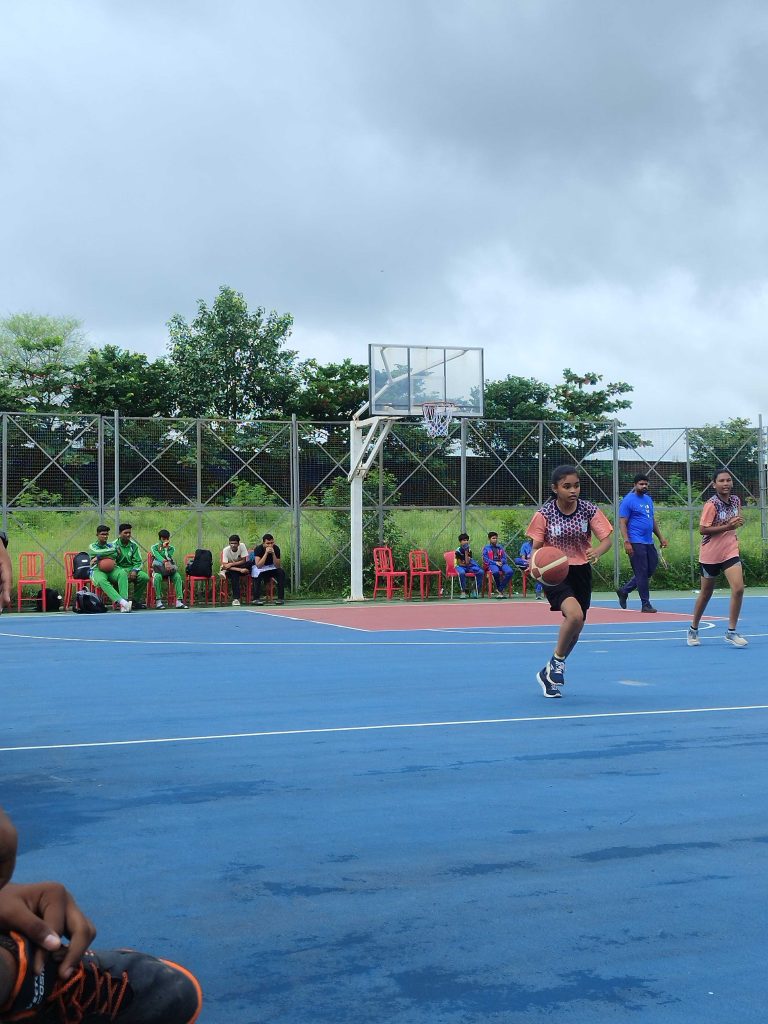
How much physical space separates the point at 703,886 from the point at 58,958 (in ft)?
7.43

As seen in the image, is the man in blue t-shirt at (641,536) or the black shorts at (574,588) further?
the man in blue t-shirt at (641,536)

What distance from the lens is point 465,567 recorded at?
908 inches

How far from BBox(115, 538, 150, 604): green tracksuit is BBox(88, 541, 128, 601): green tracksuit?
0.10 m

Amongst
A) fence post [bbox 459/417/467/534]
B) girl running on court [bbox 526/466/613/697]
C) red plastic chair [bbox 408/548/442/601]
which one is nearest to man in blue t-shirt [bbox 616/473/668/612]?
red plastic chair [bbox 408/548/442/601]

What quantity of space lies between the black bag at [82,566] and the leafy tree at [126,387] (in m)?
21.7

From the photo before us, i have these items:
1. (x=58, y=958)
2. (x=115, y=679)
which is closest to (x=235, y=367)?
(x=115, y=679)

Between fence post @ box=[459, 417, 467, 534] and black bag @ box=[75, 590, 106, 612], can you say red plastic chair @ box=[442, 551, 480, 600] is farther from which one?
black bag @ box=[75, 590, 106, 612]

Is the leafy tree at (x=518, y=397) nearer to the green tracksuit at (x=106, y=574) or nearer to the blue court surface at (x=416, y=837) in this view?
the green tracksuit at (x=106, y=574)

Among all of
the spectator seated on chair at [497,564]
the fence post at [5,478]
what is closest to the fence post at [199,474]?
the fence post at [5,478]

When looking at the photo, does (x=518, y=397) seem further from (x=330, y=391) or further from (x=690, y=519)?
(x=690, y=519)

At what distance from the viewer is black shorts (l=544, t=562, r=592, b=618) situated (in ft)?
29.5

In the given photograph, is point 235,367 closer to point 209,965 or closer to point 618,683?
point 618,683

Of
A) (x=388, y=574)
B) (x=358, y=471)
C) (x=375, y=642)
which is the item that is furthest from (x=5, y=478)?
(x=375, y=642)

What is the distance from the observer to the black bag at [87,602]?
19.7 meters
